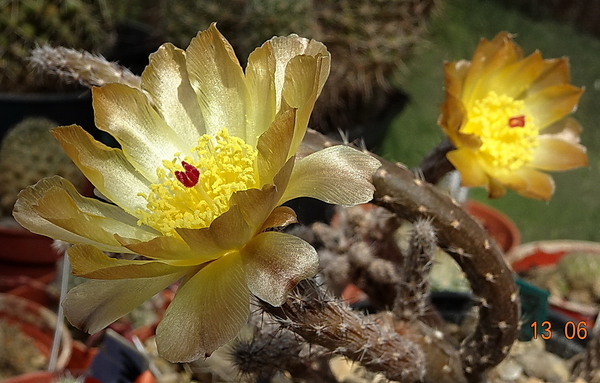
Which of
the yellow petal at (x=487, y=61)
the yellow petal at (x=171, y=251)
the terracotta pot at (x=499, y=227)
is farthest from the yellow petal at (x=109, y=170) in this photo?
the terracotta pot at (x=499, y=227)

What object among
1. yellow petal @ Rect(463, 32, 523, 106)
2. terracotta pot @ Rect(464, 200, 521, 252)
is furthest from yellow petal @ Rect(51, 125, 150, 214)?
terracotta pot @ Rect(464, 200, 521, 252)

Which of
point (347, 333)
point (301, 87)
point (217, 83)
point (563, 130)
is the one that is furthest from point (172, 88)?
point (563, 130)

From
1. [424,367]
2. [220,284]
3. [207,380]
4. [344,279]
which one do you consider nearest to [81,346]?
[207,380]

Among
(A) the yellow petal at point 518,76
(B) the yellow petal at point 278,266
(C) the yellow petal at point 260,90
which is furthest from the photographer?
(A) the yellow petal at point 518,76

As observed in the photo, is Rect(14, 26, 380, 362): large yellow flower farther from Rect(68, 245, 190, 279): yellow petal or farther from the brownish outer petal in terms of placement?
the brownish outer petal

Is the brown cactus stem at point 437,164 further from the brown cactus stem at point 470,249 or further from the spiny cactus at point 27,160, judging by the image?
the spiny cactus at point 27,160

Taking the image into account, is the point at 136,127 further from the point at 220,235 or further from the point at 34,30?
the point at 34,30
